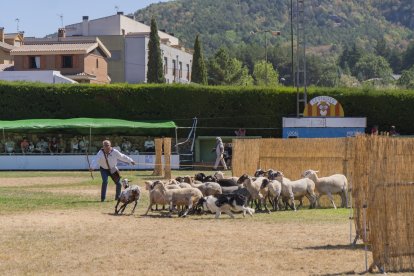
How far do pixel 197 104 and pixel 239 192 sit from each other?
4038 cm

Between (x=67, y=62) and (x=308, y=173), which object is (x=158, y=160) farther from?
(x=67, y=62)

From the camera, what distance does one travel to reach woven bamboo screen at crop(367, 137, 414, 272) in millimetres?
15547

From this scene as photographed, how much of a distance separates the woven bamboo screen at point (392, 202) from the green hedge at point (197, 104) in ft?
163

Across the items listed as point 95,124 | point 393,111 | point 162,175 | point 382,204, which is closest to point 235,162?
point 162,175

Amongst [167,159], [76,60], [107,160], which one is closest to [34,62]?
[76,60]

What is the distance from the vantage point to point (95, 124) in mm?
61188

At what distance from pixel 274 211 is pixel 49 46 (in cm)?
7431

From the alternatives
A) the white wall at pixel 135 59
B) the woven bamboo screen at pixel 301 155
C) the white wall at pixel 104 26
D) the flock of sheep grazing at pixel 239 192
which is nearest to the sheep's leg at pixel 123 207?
the flock of sheep grazing at pixel 239 192

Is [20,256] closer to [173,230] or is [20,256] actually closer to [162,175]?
[173,230]

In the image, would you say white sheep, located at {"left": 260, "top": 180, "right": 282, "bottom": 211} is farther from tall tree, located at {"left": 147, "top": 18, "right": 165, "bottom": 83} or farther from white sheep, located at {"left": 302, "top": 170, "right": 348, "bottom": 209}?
tall tree, located at {"left": 147, "top": 18, "right": 165, "bottom": 83}

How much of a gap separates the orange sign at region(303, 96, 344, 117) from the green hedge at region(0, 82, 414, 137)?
9.29 ft

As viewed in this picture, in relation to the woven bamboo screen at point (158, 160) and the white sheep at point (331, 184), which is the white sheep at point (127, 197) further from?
the woven bamboo screen at point (158, 160)

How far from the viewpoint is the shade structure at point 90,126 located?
200 feet

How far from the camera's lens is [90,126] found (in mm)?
60625
